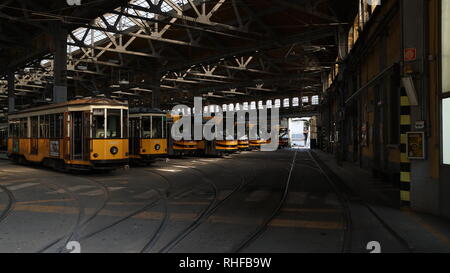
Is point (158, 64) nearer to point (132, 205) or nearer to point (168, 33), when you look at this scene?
point (168, 33)

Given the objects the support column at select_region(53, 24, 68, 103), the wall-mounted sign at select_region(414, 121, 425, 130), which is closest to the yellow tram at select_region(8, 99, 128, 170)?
the support column at select_region(53, 24, 68, 103)

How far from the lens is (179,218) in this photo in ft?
23.5

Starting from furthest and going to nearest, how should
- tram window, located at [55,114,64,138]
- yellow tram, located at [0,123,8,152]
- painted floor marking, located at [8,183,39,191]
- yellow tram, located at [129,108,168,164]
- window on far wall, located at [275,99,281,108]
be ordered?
window on far wall, located at [275,99,281,108]
yellow tram, located at [0,123,8,152]
yellow tram, located at [129,108,168,164]
tram window, located at [55,114,64,138]
painted floor marking, located at [8,183,39,191]

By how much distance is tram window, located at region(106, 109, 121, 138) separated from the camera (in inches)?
589

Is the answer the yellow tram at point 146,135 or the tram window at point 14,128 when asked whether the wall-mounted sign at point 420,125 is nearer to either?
the yellow tram at point 146,135

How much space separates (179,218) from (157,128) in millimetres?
Answer: 13144

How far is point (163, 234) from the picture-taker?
235 inches

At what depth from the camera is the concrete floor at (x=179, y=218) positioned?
538 cm

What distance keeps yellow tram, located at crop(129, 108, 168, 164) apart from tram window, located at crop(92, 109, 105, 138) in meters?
4.62

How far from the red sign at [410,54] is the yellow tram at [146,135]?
13895mm

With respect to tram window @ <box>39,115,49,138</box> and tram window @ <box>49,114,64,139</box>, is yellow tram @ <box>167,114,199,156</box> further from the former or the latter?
tram window @ <box>49,114,64,139</box>
